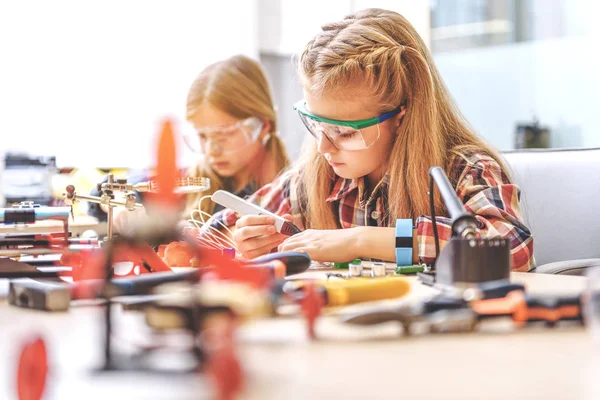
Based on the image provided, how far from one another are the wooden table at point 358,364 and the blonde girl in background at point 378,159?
0.55 metres

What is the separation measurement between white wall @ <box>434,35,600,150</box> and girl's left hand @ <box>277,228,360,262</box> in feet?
6.34

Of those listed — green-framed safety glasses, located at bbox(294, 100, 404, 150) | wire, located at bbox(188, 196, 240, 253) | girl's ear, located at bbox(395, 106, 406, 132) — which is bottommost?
wire, located at bbox(188, 196, 240, 253)

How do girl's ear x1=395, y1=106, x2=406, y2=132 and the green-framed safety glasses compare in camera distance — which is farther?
girl's ear x1=395, y1=106, x2=406, y2=132

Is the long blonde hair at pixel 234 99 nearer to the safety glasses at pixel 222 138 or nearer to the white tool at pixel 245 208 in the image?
the safety glasses at pixel 222 138

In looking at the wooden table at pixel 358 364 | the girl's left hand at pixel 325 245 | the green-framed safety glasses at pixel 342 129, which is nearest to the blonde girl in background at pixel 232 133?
the green-framed safety glasses at pixel 342 129

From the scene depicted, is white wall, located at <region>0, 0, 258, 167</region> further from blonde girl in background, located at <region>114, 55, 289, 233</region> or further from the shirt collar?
the shirt collar

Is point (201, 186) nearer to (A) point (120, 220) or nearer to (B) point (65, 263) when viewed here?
(B) point (65, 263)

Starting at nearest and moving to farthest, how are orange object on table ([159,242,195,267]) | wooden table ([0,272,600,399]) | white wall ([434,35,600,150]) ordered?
1. wooden table ([0,272,600,399])
2. orange object on table ([159,242,195,267])
3. white wall ([434,35,600,150])

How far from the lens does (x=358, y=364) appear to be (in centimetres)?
48

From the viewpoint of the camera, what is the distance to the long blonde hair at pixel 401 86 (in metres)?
1.36

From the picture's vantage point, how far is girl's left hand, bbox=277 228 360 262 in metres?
1.13

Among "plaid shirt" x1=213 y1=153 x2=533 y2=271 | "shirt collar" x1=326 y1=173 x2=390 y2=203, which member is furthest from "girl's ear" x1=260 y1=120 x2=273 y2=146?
"shirt collar" x1=326 y1=173 x2=390 y2=203

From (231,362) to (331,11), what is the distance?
140 inches

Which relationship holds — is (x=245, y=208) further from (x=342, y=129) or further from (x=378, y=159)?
(x=378, y=159)
